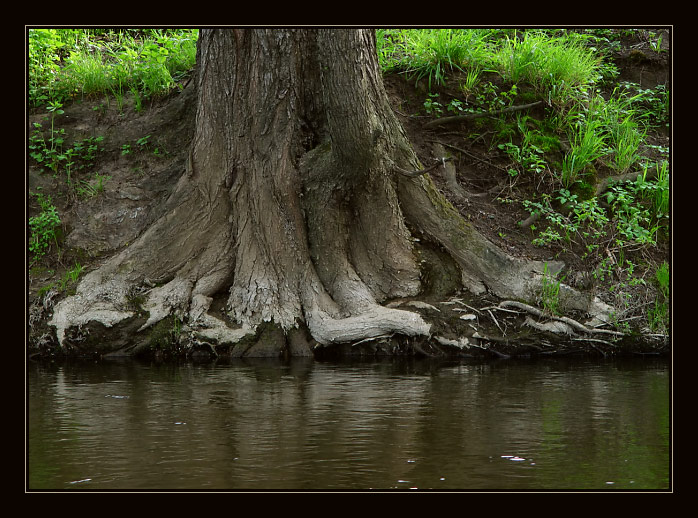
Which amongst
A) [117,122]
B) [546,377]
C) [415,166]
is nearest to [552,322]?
[546,377]

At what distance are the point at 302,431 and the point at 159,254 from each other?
4.02 metres

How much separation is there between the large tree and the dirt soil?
0.53m

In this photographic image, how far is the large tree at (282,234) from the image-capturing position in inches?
303

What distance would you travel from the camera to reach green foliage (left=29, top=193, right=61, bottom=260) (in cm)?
871

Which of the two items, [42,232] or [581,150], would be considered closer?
[42,232]

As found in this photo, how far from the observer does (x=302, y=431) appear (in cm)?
460

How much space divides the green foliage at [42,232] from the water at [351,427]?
200 centimetres

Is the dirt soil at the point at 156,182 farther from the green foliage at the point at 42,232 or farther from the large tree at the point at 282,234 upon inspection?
the large tree at the point at 282,234

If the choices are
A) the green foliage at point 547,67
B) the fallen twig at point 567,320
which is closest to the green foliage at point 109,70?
the green foliage at point 547,67

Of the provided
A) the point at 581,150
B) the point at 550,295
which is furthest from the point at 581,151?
the point at 550,295

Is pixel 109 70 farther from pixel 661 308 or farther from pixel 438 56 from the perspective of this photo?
pixel 661 308

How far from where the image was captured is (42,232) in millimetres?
8781

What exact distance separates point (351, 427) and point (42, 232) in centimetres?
553

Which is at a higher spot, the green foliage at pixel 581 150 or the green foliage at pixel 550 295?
the green foliage at pixel 581 150
